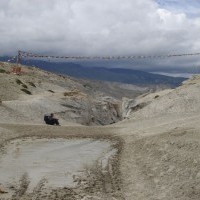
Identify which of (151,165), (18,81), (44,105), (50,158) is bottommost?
(44,105)

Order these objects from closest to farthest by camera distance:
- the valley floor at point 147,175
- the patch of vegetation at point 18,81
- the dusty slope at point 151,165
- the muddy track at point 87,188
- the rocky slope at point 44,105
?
the muddy track at point 87,188 < the valley floor at point 147,175 < the dusty slope at point 151,165 < the rocky slope at point 44,105 < the patch of vegetation at point 18,81

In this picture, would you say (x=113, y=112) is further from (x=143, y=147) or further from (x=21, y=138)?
(x=143, y=147)

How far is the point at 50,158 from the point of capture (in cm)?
2867

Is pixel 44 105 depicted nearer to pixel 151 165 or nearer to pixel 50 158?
pixel 50 158

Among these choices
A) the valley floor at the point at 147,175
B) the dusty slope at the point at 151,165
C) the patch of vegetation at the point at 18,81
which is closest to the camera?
the valley floor at the point at 147,175

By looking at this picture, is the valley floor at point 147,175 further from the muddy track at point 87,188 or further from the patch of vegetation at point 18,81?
the patch of vegetation at point 18,81

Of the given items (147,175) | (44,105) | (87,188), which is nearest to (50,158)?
(147,175)

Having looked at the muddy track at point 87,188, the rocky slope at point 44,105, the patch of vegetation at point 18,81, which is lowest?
the rocky slope at point 44,105

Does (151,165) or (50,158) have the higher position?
(151,165)

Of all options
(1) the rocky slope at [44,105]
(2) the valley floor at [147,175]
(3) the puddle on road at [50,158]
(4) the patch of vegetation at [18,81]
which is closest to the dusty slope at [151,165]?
(2) the valley floor at [147,175]

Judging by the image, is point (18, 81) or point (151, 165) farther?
point (18, 81)

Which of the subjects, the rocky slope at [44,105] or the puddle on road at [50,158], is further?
the rocky slope at [44,105]

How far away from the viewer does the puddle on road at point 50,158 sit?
73.8ft

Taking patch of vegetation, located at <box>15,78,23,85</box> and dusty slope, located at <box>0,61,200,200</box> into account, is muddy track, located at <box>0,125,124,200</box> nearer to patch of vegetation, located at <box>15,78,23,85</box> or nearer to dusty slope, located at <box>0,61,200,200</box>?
dusty slope, located at <box>0,61,200,200</box>
